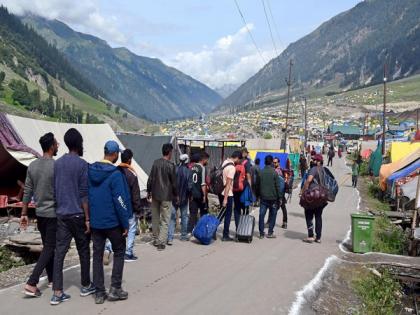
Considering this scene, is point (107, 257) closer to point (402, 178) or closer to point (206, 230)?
point (206, 230)

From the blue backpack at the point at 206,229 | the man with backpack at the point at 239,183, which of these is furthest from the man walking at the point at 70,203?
the man with backpack at the point at 239,183

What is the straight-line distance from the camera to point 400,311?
28.3ft

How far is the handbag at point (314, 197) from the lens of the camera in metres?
10.4

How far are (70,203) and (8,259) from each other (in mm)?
5195

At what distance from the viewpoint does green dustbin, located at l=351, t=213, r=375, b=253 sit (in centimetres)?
1025

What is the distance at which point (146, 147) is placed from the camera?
23.5m

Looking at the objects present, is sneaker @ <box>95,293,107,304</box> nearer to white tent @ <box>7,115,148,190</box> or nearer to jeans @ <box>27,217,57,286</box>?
jeans @ <box>27,217,57,286</box>

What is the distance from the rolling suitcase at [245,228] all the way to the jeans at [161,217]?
1.81m

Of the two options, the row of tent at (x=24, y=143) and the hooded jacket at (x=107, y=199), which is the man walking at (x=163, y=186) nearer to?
the hooded jacket at (x=107, y=199)

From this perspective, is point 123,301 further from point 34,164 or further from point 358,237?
point 358,237

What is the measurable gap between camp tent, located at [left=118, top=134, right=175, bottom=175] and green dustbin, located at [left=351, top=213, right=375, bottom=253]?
13615 mm

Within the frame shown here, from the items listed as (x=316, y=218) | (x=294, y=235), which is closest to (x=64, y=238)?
(x=316, y=218)

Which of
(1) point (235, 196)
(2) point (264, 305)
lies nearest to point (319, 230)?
(1) point (235, 196)

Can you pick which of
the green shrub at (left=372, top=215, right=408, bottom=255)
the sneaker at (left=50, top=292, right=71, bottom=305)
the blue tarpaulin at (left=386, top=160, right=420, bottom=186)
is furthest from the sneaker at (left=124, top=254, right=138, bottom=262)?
the blue tarpaulin at (left=386, top=160, right=420, bottom=186)
